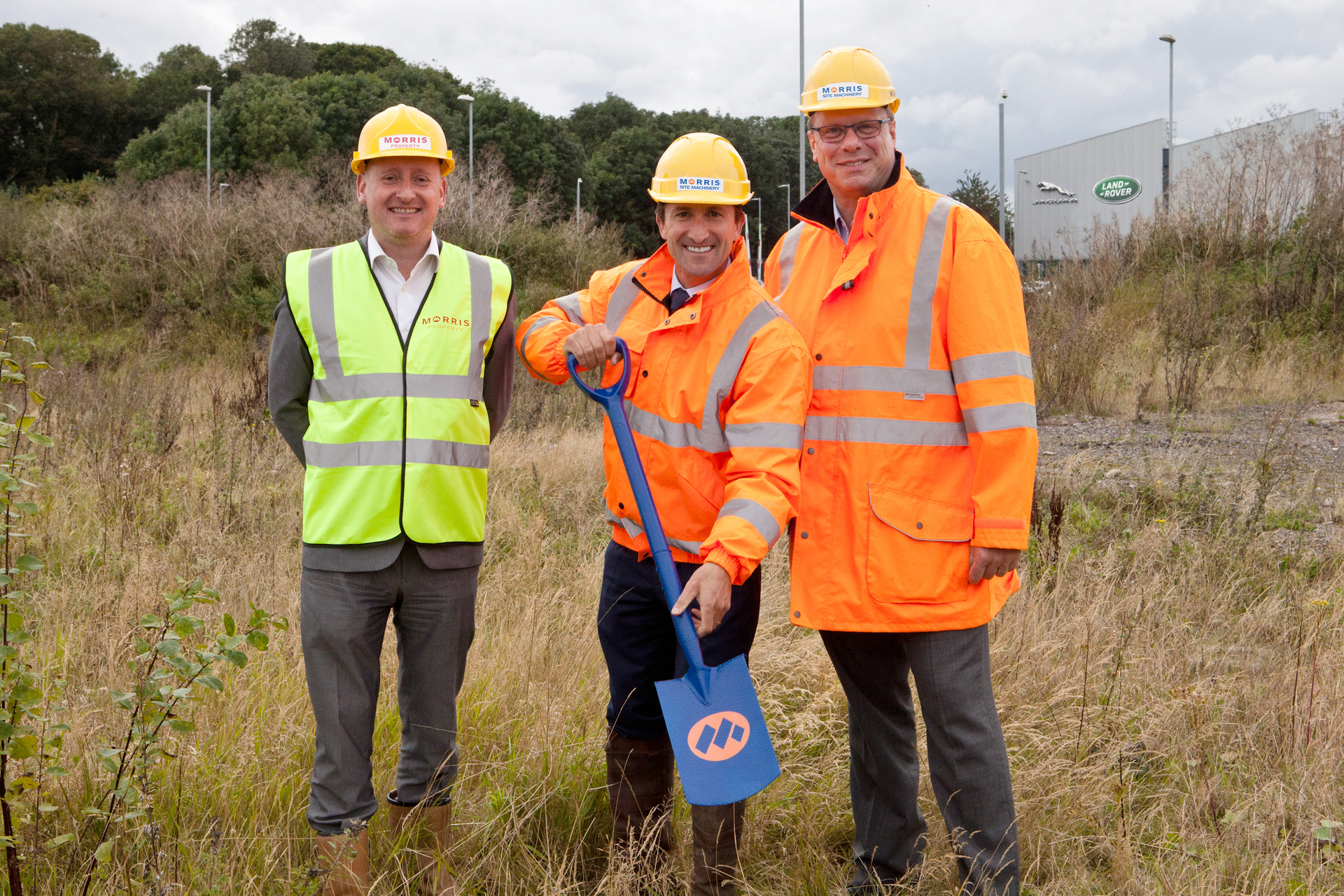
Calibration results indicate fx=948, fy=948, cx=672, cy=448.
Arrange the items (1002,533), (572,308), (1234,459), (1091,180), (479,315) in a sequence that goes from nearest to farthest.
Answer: (1002,533), (479,315), (572,308), (1234,459), (1091,180)

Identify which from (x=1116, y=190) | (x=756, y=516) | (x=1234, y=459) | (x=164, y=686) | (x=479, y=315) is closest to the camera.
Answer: (x=164, y=686)

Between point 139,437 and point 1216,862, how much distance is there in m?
6.54

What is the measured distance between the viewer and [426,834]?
2.68 metres

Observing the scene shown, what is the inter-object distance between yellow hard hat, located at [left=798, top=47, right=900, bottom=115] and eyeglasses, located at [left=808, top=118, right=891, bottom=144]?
0.16 feet

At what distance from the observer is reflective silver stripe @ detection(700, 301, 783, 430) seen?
2.46 m

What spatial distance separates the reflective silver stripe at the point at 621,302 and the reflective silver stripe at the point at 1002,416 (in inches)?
38.8

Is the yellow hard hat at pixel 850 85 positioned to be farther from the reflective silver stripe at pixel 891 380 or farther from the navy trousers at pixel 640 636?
the navy trousers at pixel 640 636

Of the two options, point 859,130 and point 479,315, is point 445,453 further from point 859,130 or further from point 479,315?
point 859,130

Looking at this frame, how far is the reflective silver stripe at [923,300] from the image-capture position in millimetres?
2484

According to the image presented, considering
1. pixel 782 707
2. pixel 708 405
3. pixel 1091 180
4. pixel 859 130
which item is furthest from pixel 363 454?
pixel 1091 180

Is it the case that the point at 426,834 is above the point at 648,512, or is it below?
below

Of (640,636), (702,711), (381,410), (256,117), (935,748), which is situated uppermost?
(256,117)

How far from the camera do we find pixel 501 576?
15.5 feet

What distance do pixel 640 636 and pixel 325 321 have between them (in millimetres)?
1230
